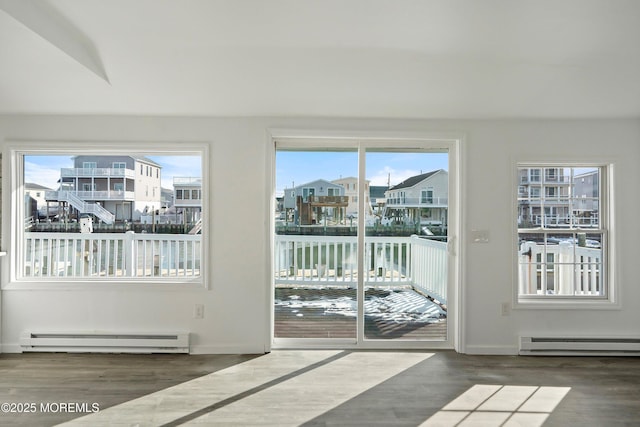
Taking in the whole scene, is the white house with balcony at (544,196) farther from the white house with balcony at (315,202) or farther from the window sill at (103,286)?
the window sill at (103,286)

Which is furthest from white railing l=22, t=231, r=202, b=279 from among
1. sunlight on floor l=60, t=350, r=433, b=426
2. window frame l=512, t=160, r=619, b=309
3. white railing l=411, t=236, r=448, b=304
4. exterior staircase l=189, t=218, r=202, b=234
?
window frame l=512, t=160, r=619, b=309

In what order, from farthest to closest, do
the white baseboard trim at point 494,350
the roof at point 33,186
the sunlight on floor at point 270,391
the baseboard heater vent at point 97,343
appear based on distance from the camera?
the roof at point 33,186, the white baseboard trim at point 494,350, the baseboard heater vent at point 97,343, the sunlight on floor at point 270,391

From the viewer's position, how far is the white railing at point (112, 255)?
365 centimetres

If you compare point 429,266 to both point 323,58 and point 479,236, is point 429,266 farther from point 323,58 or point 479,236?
point 323,58

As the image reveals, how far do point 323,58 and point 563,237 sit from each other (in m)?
2.88

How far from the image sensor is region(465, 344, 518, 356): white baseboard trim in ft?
11.6

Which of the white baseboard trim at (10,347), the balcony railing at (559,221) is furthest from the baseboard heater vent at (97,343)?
the balcony railing at (559,221)

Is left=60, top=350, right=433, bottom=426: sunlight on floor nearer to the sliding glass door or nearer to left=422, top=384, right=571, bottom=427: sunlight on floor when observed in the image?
the sliding glass door

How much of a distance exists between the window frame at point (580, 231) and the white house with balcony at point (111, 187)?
137 inches

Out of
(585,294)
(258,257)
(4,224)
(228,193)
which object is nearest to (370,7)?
(228,193)

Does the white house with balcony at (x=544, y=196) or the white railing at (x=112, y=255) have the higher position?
the white house with balcony at (x=544, y=196)

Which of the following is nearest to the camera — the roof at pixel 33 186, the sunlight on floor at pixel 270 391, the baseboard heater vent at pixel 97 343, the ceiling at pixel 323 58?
the ceiling at pixel 323 58

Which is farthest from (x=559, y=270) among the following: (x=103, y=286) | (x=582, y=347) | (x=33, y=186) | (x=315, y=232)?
(x=33, y=186)

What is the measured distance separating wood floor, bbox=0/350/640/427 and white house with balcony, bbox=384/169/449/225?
129 cm
